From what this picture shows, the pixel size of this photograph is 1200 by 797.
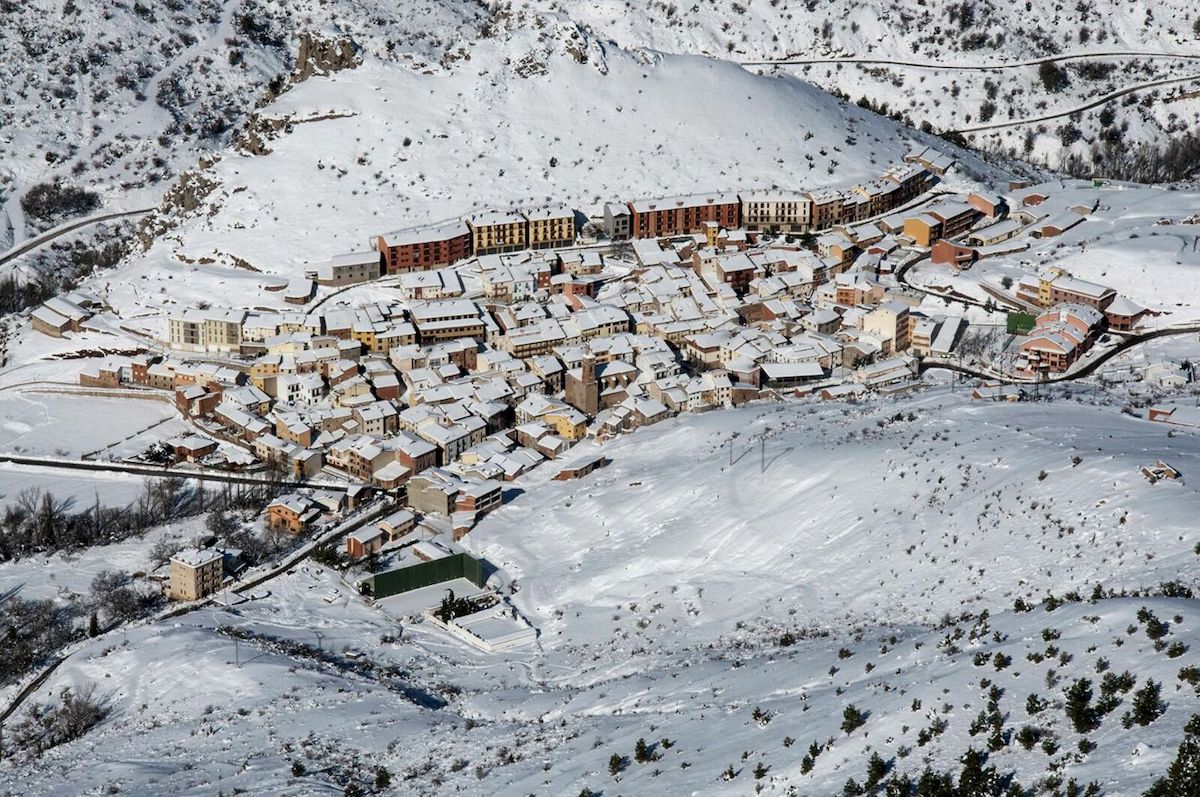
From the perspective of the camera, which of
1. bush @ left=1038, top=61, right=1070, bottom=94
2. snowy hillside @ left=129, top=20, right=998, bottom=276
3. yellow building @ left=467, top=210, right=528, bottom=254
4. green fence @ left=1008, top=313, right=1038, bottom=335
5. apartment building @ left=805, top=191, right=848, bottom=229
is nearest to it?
green fence @ left=1008, top=313, right=1038, bottom=335

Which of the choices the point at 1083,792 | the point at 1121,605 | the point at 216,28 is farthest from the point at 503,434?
the point at 216,28

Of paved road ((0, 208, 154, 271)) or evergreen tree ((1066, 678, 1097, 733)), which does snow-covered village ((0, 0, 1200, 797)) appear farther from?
paved road ((0, 208, 154, 271))

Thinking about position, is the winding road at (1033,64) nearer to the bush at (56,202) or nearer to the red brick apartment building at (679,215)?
the red brick apartment building at (679,215)

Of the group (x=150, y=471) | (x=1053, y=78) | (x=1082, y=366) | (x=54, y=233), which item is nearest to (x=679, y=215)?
(x=1082, y=366)

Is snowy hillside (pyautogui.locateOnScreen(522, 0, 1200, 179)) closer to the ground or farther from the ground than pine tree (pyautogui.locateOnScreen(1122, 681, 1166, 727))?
farther from the ground

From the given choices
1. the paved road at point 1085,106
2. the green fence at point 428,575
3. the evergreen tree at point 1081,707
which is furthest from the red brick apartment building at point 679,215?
the evergreen tree at point 1081,707

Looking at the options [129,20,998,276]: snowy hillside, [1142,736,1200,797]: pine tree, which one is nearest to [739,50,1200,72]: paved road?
[129,20,998,276]: snowy hillside
